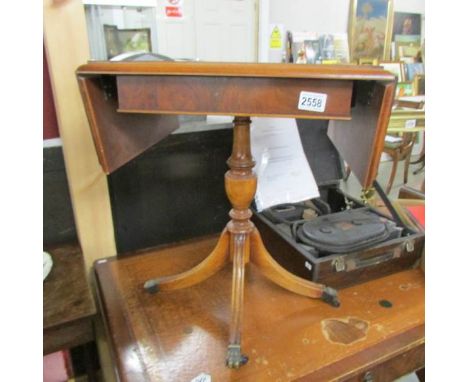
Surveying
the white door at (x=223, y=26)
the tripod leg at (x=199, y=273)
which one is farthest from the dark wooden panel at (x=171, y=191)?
the white door at (x=223, y=26)

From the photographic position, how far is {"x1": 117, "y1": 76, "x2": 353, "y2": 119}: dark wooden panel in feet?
1.77

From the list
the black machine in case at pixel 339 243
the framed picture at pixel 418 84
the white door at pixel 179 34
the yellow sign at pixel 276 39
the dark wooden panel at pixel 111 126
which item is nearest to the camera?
the dark wooden panel at pixel 111 126

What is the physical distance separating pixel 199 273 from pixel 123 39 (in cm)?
137

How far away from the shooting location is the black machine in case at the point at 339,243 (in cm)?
89

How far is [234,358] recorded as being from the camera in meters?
0.70

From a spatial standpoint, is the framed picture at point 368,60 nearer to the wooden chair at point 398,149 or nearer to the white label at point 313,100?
the wooden chair at point 398,149

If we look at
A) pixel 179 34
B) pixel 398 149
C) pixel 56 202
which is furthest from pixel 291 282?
pixel 398 149

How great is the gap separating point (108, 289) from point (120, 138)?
1.43 ft

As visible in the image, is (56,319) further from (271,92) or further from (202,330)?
(271,92)

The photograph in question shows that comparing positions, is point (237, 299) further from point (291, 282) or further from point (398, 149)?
point (398, 149)

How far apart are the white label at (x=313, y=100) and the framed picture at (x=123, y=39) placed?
1.27m

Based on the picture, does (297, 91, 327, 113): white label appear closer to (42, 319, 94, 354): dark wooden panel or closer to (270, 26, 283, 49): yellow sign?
(42, 319, 94, 354): dark wooden panel
